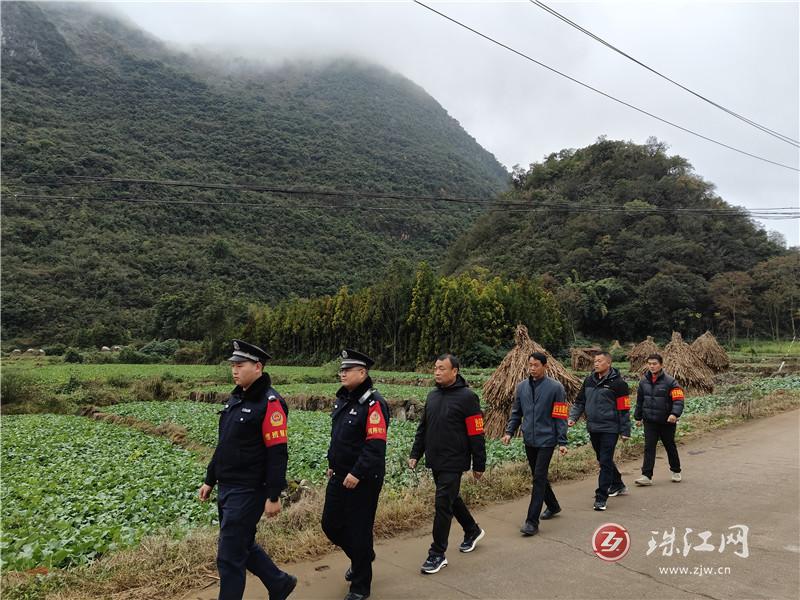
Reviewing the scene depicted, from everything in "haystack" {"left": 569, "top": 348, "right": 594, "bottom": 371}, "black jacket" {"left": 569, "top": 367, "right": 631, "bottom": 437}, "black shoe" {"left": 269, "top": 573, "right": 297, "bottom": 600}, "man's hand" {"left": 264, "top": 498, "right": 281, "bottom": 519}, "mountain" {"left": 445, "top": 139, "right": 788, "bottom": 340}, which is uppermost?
"mountain" {"left": 445, "top": 139, "right": 788, "bottom": 340}

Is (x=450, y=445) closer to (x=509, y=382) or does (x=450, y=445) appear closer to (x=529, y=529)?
(x=529, y=529)

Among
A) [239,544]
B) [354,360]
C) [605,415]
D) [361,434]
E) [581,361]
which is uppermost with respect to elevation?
[354,360]

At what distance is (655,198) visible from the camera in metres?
62.4

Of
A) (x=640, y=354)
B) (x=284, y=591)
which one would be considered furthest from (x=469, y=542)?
(x=640, y=354)

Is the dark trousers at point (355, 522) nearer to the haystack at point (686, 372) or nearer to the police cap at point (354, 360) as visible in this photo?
the police cap at point (354, 360)

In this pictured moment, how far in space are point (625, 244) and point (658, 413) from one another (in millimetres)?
53363

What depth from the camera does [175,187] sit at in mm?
49062

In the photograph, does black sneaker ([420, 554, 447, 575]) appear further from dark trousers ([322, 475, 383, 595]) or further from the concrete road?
dark trousers ([322, 475, 383, 595])

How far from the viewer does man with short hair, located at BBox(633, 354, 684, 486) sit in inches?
280

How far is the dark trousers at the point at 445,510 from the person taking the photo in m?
4.29

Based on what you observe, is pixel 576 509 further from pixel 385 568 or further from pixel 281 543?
pixel 281 543

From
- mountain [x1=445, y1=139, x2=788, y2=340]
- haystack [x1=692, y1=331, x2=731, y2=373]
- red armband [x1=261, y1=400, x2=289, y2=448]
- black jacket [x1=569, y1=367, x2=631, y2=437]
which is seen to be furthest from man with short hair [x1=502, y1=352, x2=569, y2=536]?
mountain [x1=445, y1=139, x2=788, y2=340]

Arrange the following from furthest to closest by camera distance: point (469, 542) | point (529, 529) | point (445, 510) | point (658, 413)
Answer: point (658, 413), point (529, 529), point (469, 542), point (445, 510)

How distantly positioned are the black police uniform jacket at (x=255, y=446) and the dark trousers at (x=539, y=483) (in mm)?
2853
